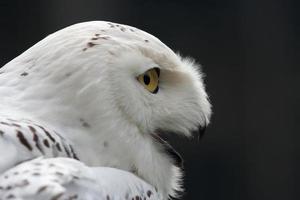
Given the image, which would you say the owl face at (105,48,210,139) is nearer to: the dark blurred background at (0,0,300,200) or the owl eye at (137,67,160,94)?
the owl eye at (137,67,160,94)

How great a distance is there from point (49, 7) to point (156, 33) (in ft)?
2.08

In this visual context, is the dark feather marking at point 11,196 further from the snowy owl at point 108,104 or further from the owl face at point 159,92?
the owl face at point 159,92

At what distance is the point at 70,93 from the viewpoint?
2730mm

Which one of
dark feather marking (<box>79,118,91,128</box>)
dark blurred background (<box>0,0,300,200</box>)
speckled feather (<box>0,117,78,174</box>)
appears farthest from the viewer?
dark blurred background (<box>0,0,300,200</box>)

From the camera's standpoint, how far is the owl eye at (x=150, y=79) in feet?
9.27

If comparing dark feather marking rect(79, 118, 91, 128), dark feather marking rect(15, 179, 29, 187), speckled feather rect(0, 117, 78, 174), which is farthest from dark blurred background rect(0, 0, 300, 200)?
dark feather marking rect(15, 179, 29, 187)

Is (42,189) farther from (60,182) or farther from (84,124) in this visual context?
(84,124)

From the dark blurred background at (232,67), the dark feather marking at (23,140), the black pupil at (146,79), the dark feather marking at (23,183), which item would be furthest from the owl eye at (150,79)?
the dark blurred background at (232,67)

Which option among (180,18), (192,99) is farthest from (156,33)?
(192,99)

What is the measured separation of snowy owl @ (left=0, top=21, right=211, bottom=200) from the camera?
2.59m

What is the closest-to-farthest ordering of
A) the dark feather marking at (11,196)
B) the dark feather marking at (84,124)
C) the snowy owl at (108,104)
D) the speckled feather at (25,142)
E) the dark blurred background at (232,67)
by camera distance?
1. the dark feather marking at (11,196)
2. the speckled feather at (25,142)
3. the snowy owl at (108,104)
4. the dark feather marking at (84,124)
5. the dark blurred background at (232,67)

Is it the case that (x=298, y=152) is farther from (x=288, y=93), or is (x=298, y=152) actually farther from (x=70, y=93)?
(x=70, y=93)

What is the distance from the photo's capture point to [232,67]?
608cm

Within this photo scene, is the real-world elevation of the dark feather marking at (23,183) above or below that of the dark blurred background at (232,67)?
above
